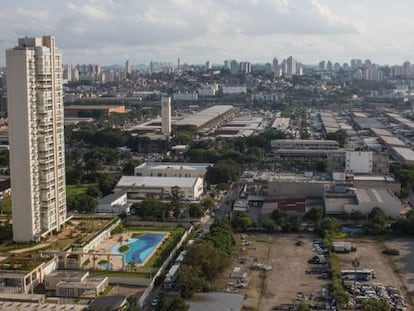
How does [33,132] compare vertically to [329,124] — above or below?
above

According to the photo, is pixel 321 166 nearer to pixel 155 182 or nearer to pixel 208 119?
pixel 155 182

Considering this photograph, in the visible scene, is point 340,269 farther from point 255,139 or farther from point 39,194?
point 255,139

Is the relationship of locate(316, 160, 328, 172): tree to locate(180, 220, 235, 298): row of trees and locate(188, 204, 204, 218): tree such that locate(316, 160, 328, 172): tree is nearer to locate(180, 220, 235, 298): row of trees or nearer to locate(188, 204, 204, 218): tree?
locate(188, 204, 204, 218): tree

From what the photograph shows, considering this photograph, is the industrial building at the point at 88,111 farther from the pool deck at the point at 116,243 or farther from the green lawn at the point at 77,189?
the pool deck at the point at 116,243

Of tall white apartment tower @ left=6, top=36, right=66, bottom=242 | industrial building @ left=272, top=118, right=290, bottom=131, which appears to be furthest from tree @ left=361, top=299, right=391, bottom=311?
industrial building @ left=272, top=118, right=290, bottom=131

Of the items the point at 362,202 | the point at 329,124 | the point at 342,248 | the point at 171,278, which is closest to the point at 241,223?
the point at 342,248

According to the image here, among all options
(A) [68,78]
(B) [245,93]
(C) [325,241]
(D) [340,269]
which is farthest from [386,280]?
(A) [68,78]

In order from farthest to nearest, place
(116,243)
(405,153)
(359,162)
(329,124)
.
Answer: (329,124) → (405,153) → (359,162) → (116,243)
